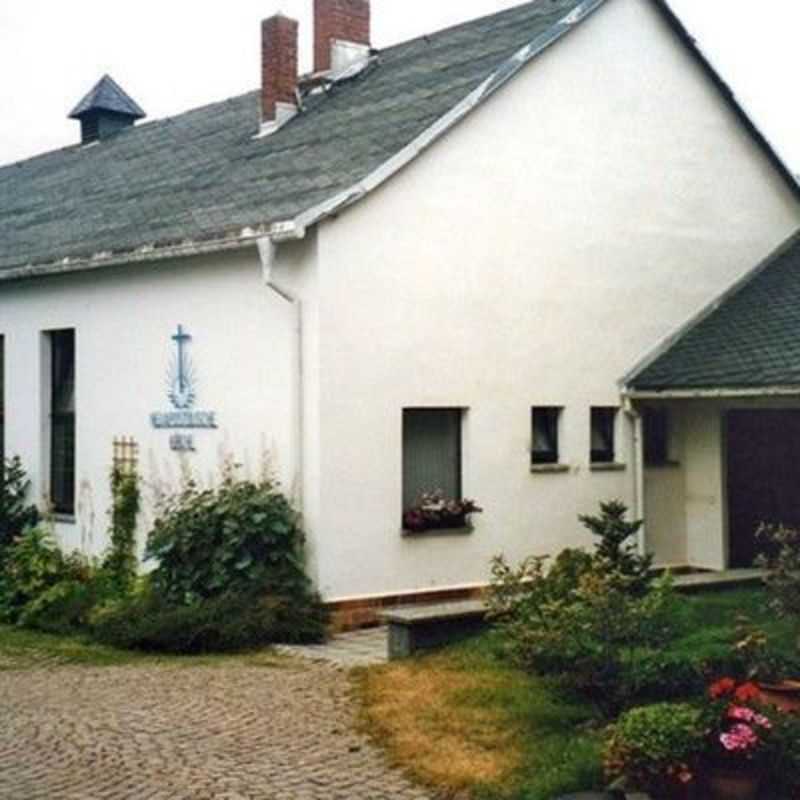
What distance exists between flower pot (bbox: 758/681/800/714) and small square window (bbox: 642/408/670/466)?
9044 mm

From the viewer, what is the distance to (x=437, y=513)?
14500 millimetres

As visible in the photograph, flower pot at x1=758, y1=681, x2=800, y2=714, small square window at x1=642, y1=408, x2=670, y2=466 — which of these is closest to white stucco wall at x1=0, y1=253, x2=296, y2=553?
small square window at x1=642, y1=408, x2=670, y2=466

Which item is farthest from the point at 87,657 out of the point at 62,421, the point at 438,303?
the point at 62,421

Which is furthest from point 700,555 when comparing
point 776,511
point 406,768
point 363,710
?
point 406,768

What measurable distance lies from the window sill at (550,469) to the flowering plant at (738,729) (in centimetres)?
795

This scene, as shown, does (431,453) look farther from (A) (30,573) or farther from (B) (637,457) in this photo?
(A) (30,573)

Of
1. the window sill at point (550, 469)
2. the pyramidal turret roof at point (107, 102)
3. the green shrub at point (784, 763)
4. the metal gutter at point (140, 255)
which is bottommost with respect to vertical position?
the green shrub at point (784, 763)

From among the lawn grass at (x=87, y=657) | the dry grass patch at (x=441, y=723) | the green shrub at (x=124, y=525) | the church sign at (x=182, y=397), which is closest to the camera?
the dry grass patch at (x=441, y=723)

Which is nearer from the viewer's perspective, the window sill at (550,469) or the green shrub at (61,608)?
the green shrub at (61,608)

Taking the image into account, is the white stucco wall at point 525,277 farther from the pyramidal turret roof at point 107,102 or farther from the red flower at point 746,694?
the pyramidal turret roof at point 107,102

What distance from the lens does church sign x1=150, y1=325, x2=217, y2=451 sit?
50.0ft

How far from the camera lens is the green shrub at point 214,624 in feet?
41.6

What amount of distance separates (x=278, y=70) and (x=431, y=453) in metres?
7.38

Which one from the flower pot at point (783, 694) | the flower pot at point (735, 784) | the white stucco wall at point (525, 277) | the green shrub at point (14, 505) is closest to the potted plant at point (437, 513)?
the white stucco wall at point (525, 277)
